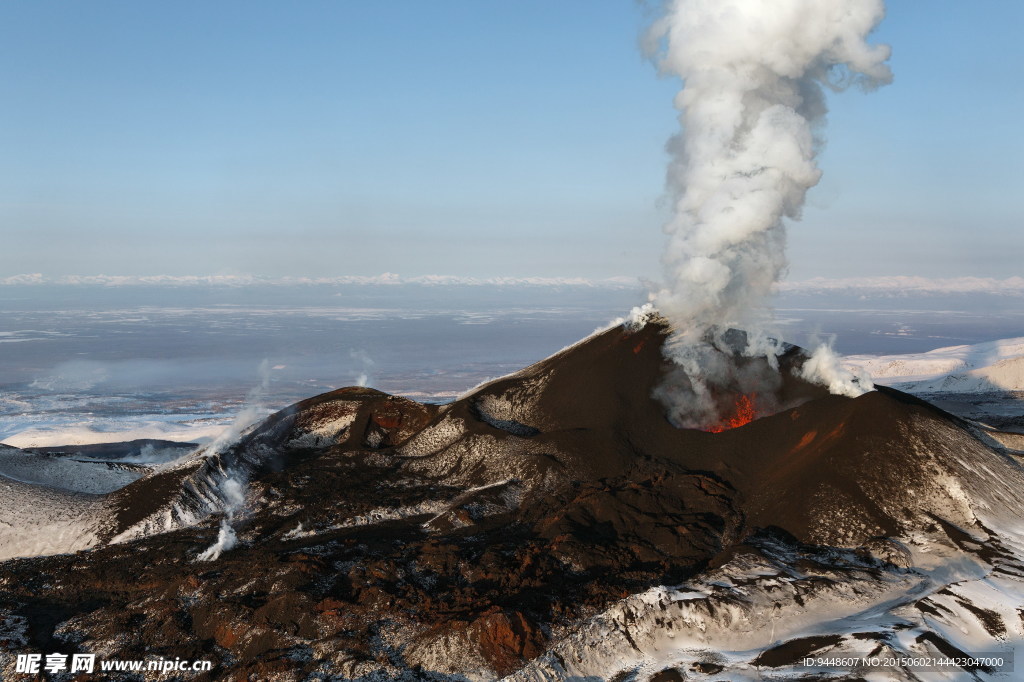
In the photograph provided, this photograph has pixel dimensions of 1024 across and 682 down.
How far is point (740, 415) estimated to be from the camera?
34.8 meters

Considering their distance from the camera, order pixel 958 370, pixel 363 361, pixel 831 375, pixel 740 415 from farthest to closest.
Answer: pixel 363 361
pixel 958 370
pixel 740 415
pixel 831 375

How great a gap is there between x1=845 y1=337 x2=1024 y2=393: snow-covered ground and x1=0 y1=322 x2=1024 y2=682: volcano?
43.0 m

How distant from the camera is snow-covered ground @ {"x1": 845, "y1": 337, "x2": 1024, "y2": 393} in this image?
6906cm

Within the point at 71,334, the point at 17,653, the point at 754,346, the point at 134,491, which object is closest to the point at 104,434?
the point at 134,491

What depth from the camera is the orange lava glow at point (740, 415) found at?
3425 cm

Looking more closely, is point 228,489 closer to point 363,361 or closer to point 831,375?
point 831,375

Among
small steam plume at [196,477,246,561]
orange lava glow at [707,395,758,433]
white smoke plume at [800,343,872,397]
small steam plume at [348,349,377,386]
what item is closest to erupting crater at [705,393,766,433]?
orange lava glow at [707,395,758,433]

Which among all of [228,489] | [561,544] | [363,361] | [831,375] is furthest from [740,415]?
[363,361]

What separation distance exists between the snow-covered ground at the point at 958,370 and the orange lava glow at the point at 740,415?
42.2 meters

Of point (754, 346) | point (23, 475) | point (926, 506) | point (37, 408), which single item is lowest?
point (37, 408)

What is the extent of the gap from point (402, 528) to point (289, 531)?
4.12 m

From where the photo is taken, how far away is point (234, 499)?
31.8m

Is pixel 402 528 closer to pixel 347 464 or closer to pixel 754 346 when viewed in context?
pixel 347 464

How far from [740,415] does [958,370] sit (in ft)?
242
